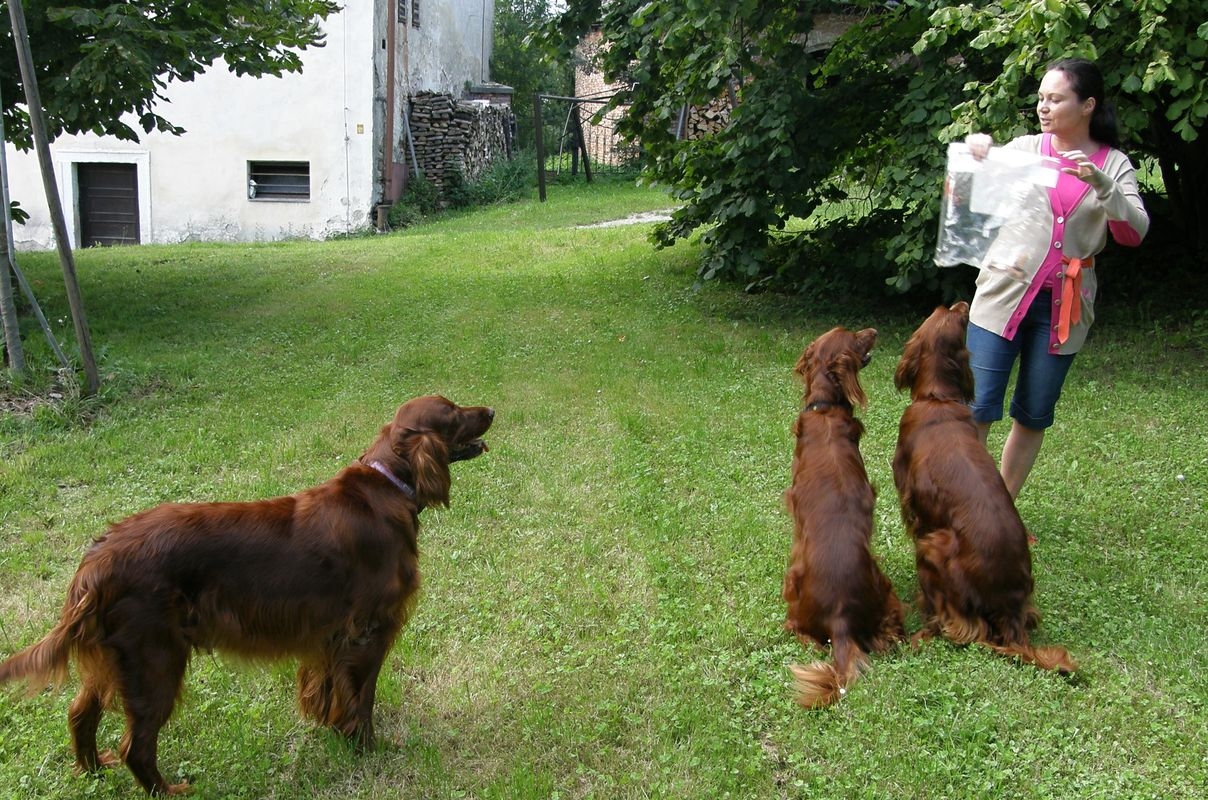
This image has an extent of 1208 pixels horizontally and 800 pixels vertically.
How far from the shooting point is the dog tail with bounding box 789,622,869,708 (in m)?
3.39

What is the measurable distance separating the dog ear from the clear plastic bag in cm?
246

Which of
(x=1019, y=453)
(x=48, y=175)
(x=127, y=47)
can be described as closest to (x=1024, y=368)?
(x=1019, y=453)

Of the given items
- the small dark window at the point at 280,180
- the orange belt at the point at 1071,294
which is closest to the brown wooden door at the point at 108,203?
the small dark window at the point at 280,180

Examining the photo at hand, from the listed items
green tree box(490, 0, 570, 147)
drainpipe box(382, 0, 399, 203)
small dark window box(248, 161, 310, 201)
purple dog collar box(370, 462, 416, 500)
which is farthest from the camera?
green tree box(490, 0, 570, 147)

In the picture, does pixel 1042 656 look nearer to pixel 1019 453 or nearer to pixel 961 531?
pixel 961 531

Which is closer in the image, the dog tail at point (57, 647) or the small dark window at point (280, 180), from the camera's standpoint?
the dog tail at point (57, 647)

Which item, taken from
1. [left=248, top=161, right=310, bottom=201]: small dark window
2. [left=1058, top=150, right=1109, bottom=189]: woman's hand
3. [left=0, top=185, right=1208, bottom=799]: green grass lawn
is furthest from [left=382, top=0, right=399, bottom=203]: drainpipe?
[left=1058, top=150, right=1109, bottom=189]: woman's hand

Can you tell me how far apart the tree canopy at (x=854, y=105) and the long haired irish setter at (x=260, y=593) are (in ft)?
16.3

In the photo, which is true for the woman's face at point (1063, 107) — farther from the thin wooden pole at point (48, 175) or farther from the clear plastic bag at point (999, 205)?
the thin wooden pole at point (48, 175)

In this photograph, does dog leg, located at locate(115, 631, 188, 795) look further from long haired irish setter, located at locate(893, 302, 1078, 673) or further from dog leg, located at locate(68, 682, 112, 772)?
long haired irish setter, located at locate(893, 302, 1078, 673)

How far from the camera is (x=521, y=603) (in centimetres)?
422

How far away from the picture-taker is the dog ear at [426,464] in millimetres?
3307

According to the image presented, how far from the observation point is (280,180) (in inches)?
762

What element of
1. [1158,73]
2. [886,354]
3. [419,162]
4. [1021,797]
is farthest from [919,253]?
[419,162]
